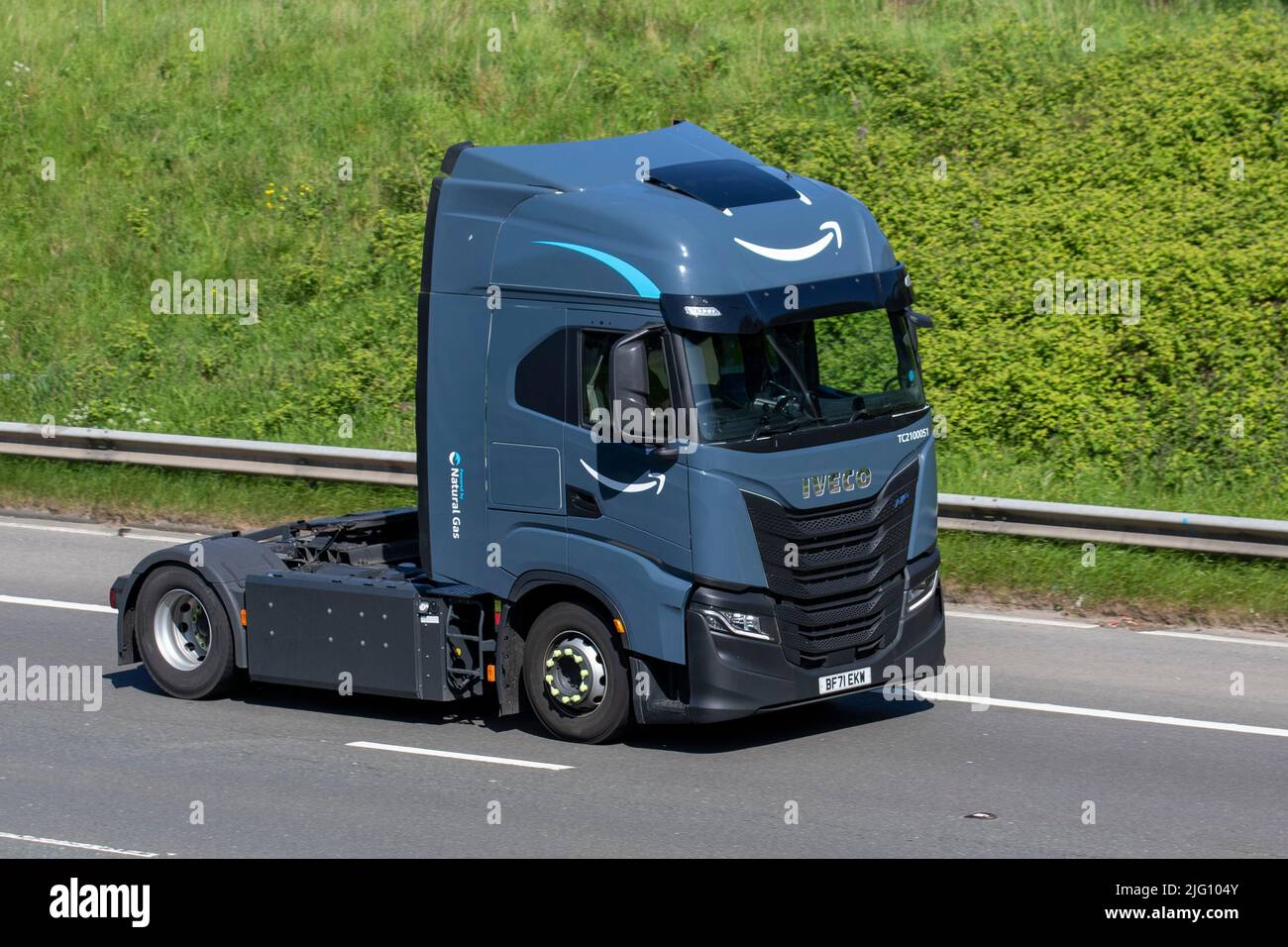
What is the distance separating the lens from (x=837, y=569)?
10.3m

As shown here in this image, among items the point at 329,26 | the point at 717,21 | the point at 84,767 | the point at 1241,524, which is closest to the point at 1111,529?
the point at 1241,524

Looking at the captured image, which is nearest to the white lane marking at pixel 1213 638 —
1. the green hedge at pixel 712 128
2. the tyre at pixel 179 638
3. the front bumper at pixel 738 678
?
the green hedge at pixel 712 128

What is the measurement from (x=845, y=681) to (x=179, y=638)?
15.2ft

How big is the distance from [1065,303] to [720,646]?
9.34m

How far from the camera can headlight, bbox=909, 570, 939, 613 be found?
1077 centimetres

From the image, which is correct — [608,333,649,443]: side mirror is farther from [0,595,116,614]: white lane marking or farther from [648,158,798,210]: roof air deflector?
[0,595,116,614]: white lane marking

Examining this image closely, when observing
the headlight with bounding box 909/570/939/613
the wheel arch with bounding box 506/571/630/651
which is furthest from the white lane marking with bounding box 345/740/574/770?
the headlight with bounding box 909/570/939/613

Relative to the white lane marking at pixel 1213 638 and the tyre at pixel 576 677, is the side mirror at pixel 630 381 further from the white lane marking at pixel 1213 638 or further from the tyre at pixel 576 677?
the white lane marking at pixel 1213 638

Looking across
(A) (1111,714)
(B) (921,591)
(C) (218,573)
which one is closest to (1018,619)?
(A) (1111,714)

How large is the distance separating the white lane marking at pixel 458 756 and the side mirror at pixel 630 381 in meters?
1.99

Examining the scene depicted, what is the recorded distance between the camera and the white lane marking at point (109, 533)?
667 inches

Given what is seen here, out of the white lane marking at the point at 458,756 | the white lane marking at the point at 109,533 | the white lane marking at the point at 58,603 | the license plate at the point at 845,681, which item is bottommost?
the white lane marking at the point at 458,756

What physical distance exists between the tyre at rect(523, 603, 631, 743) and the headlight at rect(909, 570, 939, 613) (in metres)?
1.83

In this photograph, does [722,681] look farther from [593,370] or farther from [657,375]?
[593,370]
